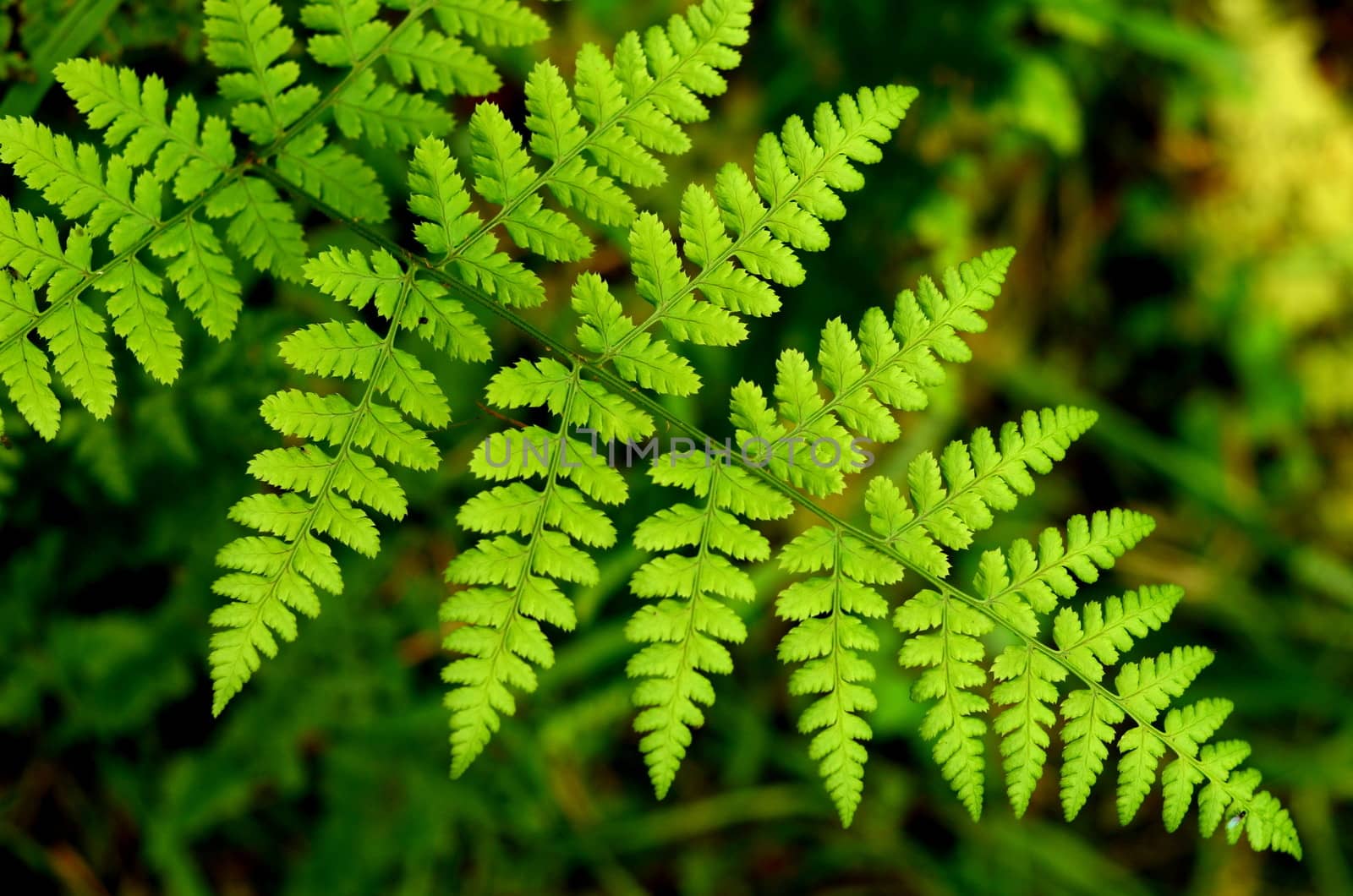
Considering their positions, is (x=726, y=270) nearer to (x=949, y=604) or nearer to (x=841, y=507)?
(x=949, y=604)

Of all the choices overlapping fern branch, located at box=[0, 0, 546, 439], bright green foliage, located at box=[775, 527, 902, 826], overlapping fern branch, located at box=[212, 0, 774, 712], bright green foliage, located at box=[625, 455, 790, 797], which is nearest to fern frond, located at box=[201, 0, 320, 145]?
overlapping fern branch, located at box=[0, 0, 546, 439]

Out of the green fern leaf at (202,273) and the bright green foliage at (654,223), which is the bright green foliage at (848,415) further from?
the green fern leaf at (202,273)

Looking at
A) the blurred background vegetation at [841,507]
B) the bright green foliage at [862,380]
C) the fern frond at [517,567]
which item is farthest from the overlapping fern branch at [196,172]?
the bright green foliage at [862,380]

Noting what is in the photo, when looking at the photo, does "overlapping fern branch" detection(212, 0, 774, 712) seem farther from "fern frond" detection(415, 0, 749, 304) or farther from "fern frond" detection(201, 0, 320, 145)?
"fern frond" detection(201, 0, 320, 145)

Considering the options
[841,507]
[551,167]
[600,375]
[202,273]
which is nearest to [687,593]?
[600,375]

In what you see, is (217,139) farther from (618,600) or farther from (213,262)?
(618,600)
